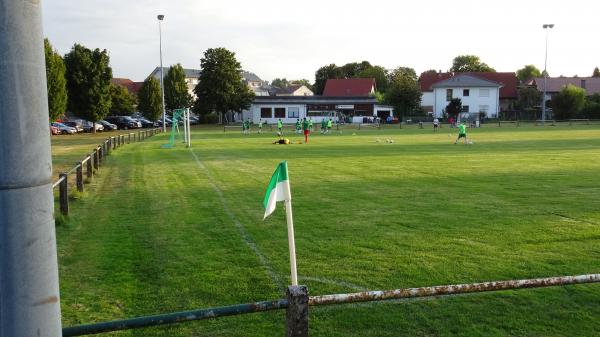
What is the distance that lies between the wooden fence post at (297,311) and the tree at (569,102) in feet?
282

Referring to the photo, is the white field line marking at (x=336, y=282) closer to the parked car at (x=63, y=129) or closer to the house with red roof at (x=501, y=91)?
the parked car at (x=63, y=129)

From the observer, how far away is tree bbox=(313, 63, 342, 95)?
441 ft

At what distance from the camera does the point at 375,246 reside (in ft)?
27.7

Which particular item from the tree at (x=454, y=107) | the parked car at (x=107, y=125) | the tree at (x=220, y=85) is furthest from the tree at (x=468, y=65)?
the parked car at (x=107, y=125)

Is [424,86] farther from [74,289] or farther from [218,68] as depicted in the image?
[74,289]

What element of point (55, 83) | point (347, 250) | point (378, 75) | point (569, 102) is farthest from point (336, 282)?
point (378, 75)

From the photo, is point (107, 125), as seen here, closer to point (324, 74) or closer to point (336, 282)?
point (336, 282)

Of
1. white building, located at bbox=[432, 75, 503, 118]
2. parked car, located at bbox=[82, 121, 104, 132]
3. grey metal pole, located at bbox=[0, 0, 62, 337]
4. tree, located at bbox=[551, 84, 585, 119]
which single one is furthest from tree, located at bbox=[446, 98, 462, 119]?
grey metal pole, located at bbox=[0, 0, 62, 337]

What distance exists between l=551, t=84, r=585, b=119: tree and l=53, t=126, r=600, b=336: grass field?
70287 millimetres

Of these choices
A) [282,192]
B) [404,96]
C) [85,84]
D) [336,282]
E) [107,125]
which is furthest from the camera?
[404,96]

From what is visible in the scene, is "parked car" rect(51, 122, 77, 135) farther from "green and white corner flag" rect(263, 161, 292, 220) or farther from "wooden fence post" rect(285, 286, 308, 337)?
"wooden fence post" rect(285, 286, 308, 337)

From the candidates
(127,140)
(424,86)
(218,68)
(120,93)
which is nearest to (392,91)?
(424,86)

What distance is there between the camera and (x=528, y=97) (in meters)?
94.0

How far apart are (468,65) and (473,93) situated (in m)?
45.3
